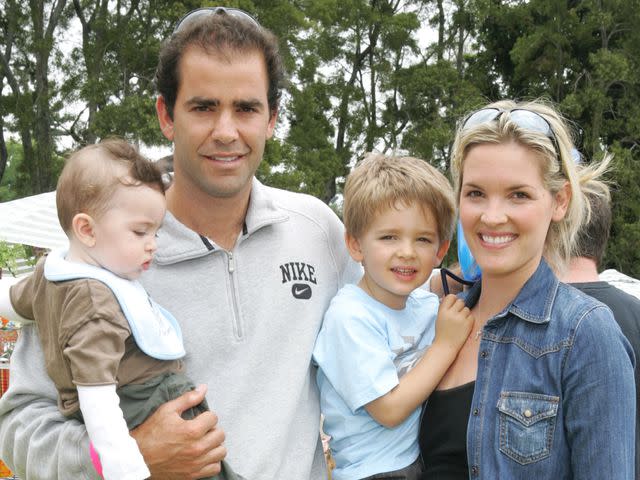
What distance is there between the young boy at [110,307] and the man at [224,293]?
110 mm

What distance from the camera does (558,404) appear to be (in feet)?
6.75

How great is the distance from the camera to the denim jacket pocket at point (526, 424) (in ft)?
6.78

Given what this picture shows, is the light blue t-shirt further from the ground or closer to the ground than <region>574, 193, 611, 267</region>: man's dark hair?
closer to the ground

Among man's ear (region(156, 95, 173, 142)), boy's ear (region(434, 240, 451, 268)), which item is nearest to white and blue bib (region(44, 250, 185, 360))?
man's ear (region(156, 95, 173, 142))

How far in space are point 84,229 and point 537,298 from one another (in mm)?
1409

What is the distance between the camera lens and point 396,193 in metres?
2.63

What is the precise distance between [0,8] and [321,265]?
829 inches

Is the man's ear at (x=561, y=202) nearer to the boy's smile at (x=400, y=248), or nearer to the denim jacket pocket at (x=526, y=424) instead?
the boy's smile at (x=400, y=248)

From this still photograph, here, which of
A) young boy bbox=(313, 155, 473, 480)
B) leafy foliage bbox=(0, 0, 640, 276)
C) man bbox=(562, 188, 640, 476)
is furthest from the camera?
leafy foliage bbox=(0, 0, 640, 276)

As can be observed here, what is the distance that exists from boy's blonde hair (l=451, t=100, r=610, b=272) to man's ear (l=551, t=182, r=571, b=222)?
13 millimetres

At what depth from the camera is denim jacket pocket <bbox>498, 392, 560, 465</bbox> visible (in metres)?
2.07

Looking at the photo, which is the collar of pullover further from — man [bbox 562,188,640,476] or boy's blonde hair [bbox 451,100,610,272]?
man [bbox 562,188,640,476]

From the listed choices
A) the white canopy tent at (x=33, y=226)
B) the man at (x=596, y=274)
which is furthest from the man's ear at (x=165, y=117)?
the white canopy tent at (x=33, y=226)

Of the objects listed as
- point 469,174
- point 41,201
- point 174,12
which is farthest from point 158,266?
point 174,12
